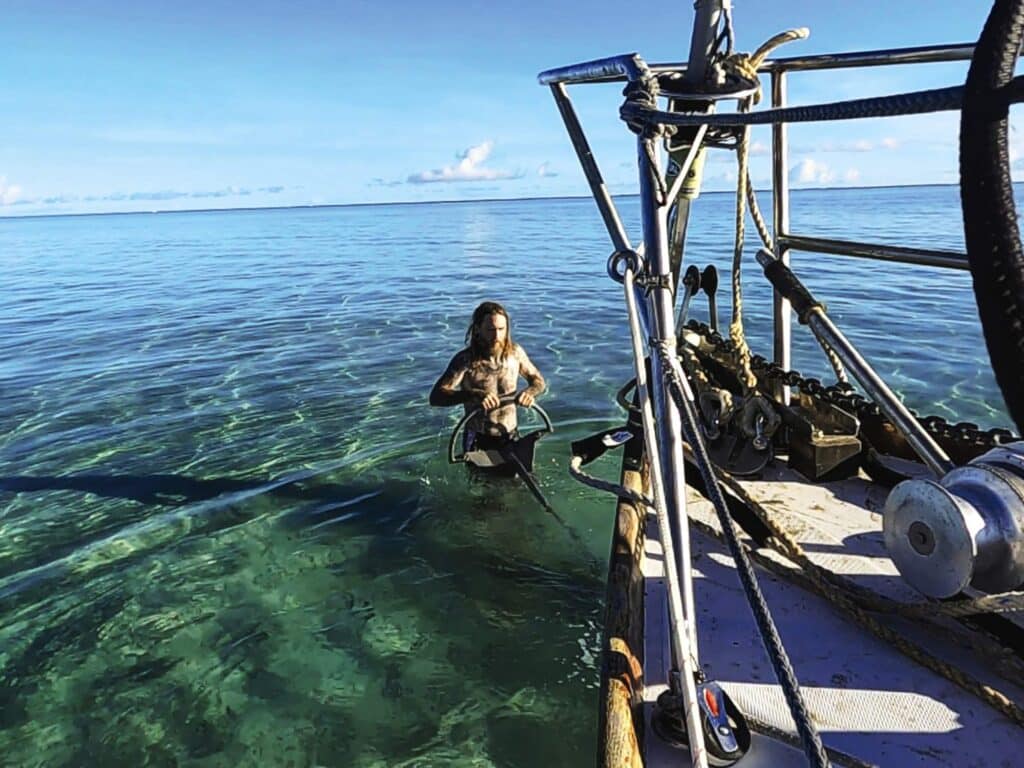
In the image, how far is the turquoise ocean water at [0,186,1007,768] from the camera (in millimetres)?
3719

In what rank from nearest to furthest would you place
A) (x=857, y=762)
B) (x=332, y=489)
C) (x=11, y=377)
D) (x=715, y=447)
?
(x=857, y=762) → (x=715, y=447) → (x=332, y=489) → (x=11, y=377)

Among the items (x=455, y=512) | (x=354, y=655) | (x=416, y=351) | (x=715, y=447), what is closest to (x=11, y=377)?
(x=416, y=351)

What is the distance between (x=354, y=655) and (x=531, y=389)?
105 inches

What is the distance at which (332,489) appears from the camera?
6.59 meters

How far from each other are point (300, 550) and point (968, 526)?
4.65 meters

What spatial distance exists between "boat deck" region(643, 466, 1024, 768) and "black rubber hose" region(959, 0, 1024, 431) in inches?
55.7

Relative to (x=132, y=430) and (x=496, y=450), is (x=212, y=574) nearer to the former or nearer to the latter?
(x=496, y=450)

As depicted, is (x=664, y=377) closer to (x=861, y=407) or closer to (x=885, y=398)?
(x=885, y=398)

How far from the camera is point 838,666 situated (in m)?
2.29

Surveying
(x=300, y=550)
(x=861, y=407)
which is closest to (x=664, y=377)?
(x=861, y=407)

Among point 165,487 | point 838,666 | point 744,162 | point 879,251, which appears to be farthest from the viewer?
point 165,487

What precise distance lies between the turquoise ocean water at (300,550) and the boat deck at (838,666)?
130cm

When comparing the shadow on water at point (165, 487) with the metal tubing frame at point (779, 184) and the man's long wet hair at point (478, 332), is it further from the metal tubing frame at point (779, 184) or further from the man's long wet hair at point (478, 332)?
the metal tubing frame at point (779, 184)

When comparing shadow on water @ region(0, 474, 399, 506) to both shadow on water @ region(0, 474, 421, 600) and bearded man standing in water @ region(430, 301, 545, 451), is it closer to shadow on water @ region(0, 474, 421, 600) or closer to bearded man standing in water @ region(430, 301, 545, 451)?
shadow on water @ region(0, 474, 421, 600)
